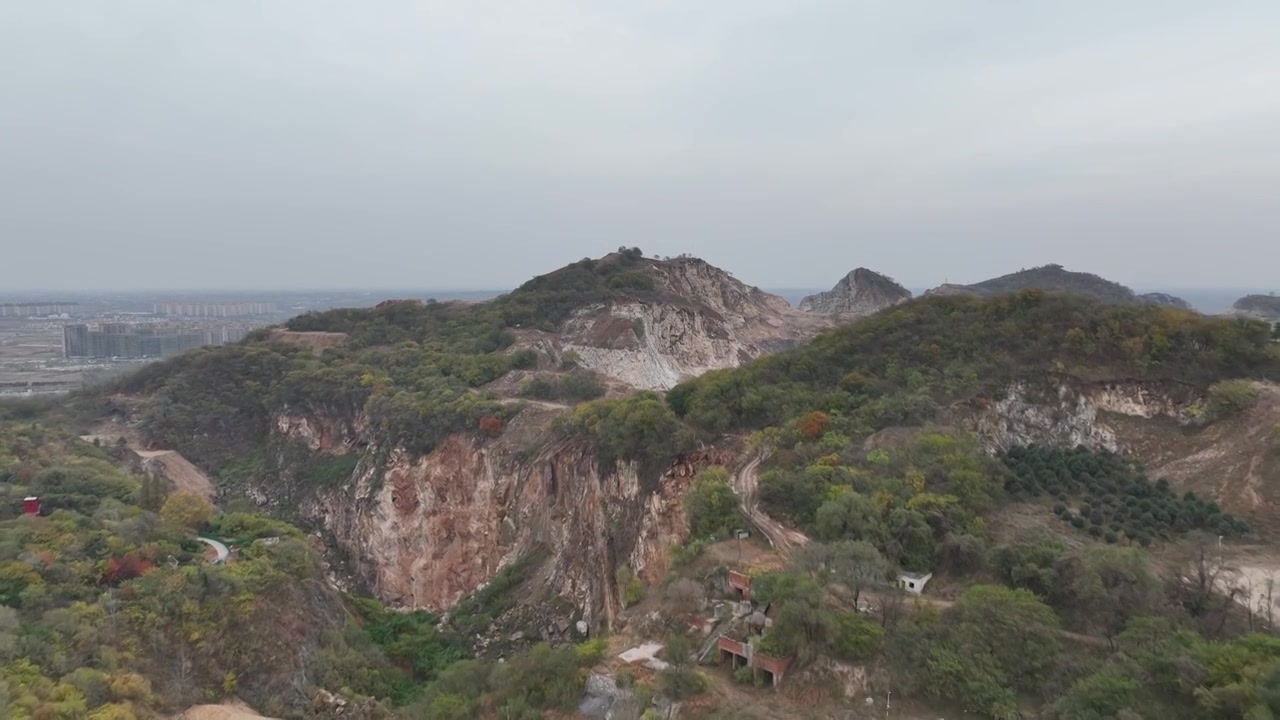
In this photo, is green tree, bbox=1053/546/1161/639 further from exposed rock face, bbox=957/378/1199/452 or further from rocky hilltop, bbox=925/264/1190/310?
rocky hilltop, bbox=925/264/1190/310

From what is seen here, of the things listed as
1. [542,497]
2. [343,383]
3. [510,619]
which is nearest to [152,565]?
[510,619]

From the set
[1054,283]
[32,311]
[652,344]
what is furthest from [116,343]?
[1054,283]

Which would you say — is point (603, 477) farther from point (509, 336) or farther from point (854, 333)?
point (509, 336)

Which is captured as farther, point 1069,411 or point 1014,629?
point 1069,411

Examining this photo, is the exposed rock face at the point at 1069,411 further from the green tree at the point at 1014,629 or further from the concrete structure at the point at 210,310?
the concrete structure at the point at 210,310

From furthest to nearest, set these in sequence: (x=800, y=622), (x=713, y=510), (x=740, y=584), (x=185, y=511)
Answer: (x=185, y=511), (x=713, y=510), (x=740, y=584), (x=800, y=622)

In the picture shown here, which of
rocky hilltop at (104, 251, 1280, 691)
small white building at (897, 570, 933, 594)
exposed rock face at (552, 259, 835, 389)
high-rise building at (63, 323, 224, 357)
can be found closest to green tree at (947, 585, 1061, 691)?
small white building at (897, 570, 933, 594)

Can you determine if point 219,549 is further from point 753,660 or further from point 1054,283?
point 1054,283
